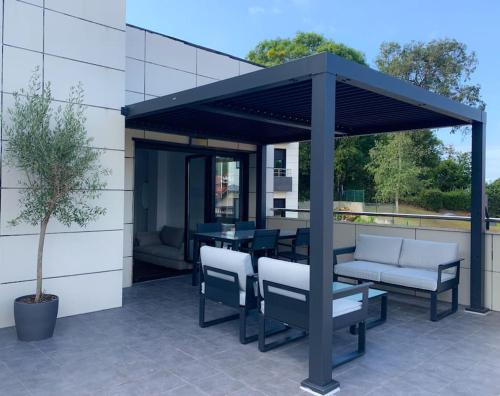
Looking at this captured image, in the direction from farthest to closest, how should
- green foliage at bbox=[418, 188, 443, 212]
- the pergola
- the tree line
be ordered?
green foliage at bbox=[418, 188, 443, 212] < the tree line < the pergola

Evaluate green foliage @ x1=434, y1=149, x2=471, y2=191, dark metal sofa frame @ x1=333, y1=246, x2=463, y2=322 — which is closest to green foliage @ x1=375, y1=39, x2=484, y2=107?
green foliage @ x1=434, y1=149, x2=471, y2=191

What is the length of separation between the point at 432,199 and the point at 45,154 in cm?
2360

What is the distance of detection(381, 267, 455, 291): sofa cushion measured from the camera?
4.81m

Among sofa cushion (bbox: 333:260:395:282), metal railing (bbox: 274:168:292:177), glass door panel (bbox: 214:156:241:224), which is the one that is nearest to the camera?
sofa cushion (bbox: 333:260:395:282)

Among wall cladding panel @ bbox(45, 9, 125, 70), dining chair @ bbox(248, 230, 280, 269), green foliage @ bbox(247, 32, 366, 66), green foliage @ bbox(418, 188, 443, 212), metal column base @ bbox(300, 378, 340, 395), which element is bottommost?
metal column base @ bbox(300, 378, 340, 395)

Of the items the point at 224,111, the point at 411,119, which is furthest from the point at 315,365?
the point at 411,119

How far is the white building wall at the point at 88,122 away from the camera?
4.34 m

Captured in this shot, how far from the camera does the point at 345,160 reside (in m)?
27.6

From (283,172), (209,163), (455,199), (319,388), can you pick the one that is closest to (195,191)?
(209,163)

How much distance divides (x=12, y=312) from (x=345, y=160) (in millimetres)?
25109

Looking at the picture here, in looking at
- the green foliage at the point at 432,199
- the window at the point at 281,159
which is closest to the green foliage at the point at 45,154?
the window at the point at 281,159

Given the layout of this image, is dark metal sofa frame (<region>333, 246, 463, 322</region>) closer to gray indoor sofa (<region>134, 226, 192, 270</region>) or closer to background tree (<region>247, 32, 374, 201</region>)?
gray indoor sofa (<region>134, 226, 192, 270</region>)

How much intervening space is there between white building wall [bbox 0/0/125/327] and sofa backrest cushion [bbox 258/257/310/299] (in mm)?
2327

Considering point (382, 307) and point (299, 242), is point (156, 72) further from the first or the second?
point (382, 307)
